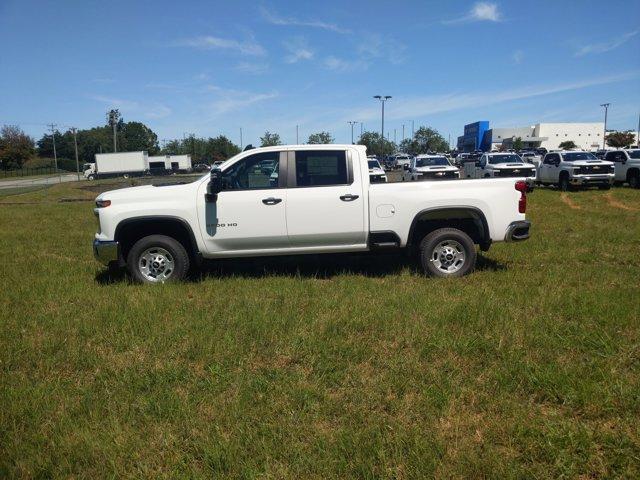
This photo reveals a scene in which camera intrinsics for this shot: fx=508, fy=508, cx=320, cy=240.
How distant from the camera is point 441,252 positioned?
6.89 m

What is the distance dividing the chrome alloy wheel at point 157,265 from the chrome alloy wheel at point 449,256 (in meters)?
3.55

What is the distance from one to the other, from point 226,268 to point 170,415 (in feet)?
14.6

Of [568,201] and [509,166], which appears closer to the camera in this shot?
[568,201]

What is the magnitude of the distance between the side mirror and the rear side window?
40.1 inches

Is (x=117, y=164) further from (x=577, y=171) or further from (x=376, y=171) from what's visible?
(x=577, y=171)

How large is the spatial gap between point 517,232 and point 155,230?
4837 mm

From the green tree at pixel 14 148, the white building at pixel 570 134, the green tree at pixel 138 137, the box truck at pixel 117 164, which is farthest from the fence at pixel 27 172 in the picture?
the white building at pixel 570 134

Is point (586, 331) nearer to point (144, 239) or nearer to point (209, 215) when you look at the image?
point (209, 215)

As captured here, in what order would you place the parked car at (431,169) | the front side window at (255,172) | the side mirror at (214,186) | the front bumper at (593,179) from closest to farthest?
1. the side mirror at (214,186)
2. the front side window at (255,172)
3. the front bumper at (593,179)
4. the parked car at (431,169)

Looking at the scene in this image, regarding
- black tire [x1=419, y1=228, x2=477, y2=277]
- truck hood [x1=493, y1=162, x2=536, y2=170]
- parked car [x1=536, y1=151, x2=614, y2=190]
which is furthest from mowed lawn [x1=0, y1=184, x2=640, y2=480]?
truck hood [x1=493, y1=162, x2=536, y2=170]

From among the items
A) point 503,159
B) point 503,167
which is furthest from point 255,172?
point 503,159

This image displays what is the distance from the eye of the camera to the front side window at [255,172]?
21.8 feet

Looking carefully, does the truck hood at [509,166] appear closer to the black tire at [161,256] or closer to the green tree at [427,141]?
the black tire at [161,256]

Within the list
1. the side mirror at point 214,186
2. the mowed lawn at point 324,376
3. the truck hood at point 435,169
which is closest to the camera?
the mowed lawn at point 324,376
